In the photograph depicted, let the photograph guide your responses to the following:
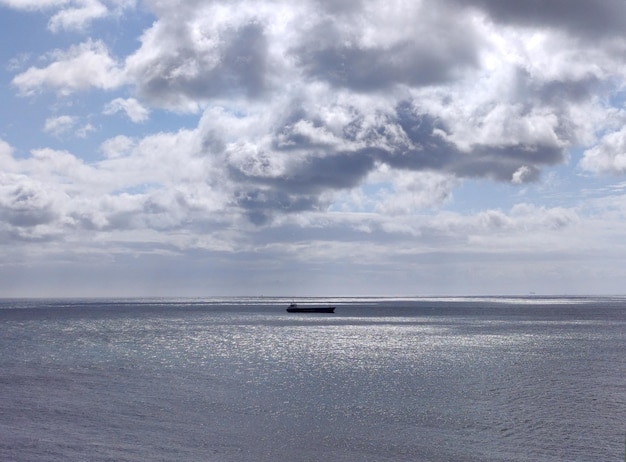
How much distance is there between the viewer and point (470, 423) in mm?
48469

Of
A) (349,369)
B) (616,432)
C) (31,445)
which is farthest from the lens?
(349,369)

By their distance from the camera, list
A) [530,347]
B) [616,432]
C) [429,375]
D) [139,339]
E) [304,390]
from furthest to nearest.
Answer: [139,339], [530,347], [429,375], [304,390], [616,432]

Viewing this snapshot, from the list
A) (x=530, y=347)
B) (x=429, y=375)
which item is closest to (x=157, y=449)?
(x=429, y=375)

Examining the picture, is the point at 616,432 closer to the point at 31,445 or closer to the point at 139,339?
the point at 31,445

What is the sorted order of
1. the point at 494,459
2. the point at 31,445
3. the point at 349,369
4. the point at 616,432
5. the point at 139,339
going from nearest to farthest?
the point at 494,459
the point at 31,445
the point at 616,432
the point at 349,369
the point at 139,339

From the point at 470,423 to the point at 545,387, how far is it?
20400 millimetres

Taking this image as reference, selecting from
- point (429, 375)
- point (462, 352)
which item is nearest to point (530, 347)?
point (462, 352)

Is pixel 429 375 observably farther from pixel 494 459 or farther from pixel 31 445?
pixel 31 445

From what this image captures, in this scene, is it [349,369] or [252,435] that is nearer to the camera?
[252,435]

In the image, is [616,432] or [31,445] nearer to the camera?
[31,445]

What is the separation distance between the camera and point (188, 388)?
212 feet

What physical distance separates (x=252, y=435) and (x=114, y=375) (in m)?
33.8

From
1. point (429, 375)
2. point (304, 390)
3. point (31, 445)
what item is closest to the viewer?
point (31, 445)

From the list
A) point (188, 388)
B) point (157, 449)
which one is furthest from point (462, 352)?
point (157, 449)
